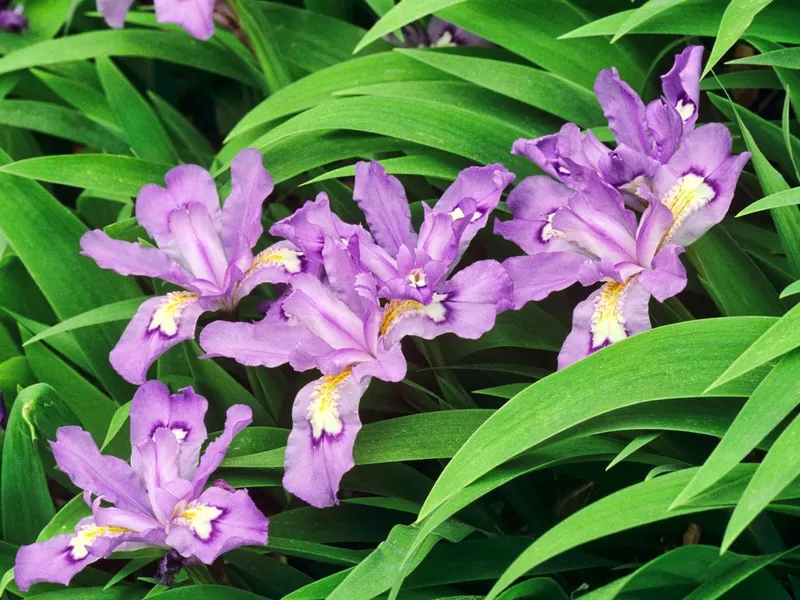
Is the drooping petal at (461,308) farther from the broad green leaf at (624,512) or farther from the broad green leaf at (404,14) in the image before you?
the broad green leaf at (404,14)

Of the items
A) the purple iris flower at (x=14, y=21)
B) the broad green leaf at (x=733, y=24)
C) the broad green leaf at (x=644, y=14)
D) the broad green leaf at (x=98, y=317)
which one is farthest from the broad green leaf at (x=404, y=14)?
the purple iris flower at (x=14, y=21)

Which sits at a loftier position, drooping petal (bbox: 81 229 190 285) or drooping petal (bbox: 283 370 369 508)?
drooping petal (bbox: 81 229 190 285)

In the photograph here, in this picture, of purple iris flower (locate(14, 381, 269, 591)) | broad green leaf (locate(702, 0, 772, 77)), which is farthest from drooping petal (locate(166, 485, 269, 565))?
broad green leaf (locate(702, 0, 772, 77))

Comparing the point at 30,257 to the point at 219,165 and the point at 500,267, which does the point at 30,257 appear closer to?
the point at 219,165

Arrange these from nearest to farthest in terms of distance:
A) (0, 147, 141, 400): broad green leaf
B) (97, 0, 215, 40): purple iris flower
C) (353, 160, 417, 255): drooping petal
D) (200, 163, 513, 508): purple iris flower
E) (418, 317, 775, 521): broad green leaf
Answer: (418, 317, 775, 521): broad green leaf < (200, 163, 513, 508): purple iris flower < (353, 160, 417, 255): drooping petal < (0, 147, 141, 400): broad green leaf < (97, 0, 215, 40): purple iris flower

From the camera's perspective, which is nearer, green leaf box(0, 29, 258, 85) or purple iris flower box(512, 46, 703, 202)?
purple iris flower box(512, 46, 703, 202)

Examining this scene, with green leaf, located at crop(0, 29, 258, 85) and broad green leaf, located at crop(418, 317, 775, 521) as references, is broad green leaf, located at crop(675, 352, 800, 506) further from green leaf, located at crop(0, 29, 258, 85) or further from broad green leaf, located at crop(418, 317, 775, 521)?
green leaf, located at crop(0, 29, 258, 85)

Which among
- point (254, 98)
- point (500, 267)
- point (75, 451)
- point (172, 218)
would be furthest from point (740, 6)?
point (254, 98)
